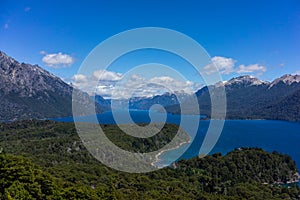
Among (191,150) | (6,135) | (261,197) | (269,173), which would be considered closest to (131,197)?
(261,197)

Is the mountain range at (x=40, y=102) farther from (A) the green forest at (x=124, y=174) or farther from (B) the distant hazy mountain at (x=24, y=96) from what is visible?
(A) the green forest at (x=124, y=174)

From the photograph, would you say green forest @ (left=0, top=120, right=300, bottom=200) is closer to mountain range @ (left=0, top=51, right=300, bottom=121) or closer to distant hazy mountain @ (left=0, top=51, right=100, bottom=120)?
distant hazy mountain @ (left=0, top=51, right=100, bottom=120)

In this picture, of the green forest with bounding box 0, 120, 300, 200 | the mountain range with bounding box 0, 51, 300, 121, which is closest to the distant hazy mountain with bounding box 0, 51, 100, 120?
the mountain range with bounding box 0, 51, 300, 121

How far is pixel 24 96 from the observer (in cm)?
17412

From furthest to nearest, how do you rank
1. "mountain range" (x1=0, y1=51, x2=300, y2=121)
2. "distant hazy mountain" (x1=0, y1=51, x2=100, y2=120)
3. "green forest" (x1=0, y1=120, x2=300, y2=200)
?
"distant hazy mountain" (x1=0, y1=51, x2=100, y2=120) < "mountain range" (x1=0, y1=51, x2=300, y2=121) < "green forest" (x1=0, y1=120, x2=300, y2=200)

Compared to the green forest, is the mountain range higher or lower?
higher

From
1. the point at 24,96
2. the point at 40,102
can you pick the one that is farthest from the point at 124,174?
the point at 40,102

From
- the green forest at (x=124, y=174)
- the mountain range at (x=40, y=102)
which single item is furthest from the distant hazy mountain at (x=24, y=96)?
the green forest at (x=124, y=174)

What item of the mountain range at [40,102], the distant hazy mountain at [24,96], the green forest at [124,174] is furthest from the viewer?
the distant hazy mountain at [24,96]

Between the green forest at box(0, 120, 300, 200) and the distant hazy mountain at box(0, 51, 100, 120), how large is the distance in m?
88.4

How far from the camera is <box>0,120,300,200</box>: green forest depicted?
1407 cm

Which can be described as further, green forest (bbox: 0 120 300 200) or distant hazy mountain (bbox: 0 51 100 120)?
distant hazy mountain (bbox: 0 51 100 120)

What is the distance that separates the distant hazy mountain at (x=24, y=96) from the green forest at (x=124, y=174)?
88360mm

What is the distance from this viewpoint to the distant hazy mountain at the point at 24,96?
515 feet
